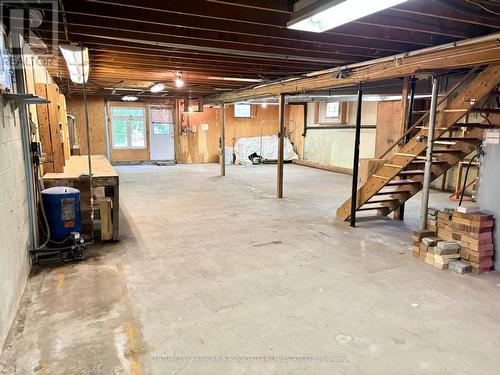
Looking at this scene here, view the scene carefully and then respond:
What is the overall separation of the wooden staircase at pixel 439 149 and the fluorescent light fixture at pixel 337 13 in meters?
1.90

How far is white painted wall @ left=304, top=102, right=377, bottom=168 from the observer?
32.5 ft

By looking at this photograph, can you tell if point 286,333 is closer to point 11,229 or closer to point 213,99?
point 11,229

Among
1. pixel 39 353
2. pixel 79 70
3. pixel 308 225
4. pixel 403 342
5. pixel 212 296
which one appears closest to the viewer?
pixel 39 353

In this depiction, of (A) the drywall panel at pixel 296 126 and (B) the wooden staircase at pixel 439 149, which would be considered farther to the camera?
(A) the drywall panel at pixel 296 126

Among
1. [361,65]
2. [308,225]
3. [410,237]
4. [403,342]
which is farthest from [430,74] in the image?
[403,342]

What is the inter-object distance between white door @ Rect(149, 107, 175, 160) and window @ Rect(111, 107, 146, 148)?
31 cm

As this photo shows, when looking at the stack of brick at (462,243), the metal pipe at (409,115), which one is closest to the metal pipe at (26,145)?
the stack of brick at (462,243)

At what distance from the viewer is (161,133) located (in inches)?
496

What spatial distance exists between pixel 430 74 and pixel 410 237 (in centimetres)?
199

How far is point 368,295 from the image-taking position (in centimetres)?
288

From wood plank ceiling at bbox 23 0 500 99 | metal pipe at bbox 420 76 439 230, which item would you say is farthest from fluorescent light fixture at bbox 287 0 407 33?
metal pipe at bbox 420 76 439 230

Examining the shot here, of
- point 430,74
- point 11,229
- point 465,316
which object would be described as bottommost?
point 465,316

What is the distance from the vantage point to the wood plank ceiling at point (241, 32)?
262cm

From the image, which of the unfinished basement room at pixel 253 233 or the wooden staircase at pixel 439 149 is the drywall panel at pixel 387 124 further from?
the wooden staircase at pixel 439 149
